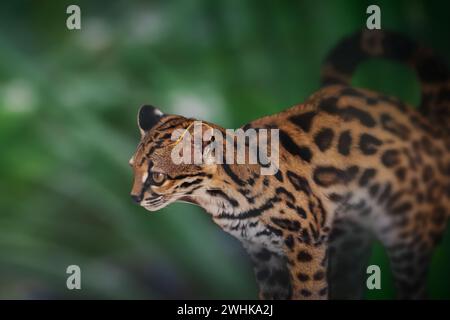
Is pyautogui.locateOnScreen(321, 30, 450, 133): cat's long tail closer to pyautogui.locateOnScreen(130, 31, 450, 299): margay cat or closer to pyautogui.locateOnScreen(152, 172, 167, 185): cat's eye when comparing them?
pyautogui.locateOnScreen(130, 31, 450, 299): margay cat

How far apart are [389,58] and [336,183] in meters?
0.55

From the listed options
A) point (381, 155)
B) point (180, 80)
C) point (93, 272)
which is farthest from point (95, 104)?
point (381, 155)

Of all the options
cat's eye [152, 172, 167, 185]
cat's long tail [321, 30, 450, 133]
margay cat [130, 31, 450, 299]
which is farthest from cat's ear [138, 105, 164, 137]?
cat's long tail [321, 30, 450, 133]

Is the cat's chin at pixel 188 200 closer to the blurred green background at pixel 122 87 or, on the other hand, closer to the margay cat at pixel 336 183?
the margay cat at pixel 336 183

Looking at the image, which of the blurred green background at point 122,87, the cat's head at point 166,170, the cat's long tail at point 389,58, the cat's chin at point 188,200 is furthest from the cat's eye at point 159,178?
the cat's long tail at point 389,58

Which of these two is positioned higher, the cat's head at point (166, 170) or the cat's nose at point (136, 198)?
the cat's head at point (166, 170)

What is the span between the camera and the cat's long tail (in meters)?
2.28

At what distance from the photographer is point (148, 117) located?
86.7 inches

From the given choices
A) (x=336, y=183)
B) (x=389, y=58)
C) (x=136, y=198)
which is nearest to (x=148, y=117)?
(x=136, y=198)

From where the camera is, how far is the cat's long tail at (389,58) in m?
2.28

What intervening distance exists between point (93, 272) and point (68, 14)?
999 mm

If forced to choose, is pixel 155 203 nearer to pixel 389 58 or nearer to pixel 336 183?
pixel 336 183

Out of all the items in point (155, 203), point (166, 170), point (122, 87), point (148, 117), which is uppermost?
point (122, 87)

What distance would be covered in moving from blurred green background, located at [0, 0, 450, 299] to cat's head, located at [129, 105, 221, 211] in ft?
0.43
